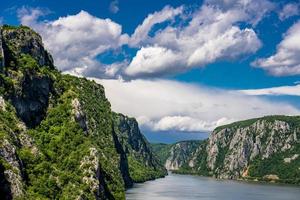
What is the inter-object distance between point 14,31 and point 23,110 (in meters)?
35.8

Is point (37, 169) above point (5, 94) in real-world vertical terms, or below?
below

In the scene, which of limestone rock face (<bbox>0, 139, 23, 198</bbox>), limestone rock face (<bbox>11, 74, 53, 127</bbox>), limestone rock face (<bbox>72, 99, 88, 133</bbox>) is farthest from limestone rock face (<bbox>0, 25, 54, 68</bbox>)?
limestone rock face (<bbox>0, 139, 23, 198</bbox>)

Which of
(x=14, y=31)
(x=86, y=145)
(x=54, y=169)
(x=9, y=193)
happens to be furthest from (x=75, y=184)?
(x=14, y=31)

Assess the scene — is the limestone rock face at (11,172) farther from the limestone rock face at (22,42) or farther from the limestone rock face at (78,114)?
the limestone rock face at (78,114)

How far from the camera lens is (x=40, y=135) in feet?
542

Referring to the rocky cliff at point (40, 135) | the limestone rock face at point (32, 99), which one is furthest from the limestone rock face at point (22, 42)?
the limestone rock face at point (32, 99)

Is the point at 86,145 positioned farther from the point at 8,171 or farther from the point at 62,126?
the point at 8,171

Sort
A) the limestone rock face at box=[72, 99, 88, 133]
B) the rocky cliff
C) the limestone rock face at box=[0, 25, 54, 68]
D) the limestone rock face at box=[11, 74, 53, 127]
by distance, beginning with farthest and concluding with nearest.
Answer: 1. the limestone rock face at box=[72, 99, 88, 133]
2. the limestone rock face at box=[0, 25, 54, 68]
3. the limestone rock face at box=[11, 74, 53, 127]
4. the rocky cliff

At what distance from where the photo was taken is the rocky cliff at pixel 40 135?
4938 inches

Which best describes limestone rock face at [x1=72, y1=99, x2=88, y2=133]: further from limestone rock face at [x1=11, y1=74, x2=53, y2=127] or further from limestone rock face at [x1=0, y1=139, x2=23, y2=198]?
limestone rock face at [x1=0, y1=139, x2=23, y2=198]

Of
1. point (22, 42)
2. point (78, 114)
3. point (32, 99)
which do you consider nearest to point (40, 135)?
point (32, 99)

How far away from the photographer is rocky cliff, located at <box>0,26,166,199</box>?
125438mm

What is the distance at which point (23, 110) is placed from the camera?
539 ft

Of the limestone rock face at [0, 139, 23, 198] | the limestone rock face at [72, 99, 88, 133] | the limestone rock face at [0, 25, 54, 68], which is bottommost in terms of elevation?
the limestone rock face at [0, 139, 23, 198]
